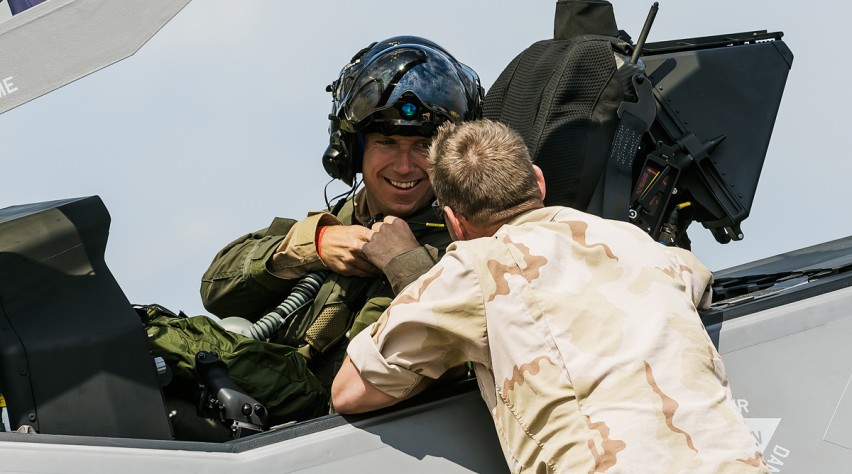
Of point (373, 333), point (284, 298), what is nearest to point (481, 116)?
point (284, 298)

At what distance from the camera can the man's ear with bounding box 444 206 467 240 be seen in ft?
7.94

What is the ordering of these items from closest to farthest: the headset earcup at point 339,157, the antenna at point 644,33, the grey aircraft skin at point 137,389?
the grey aircraft skin at point 137,389, the antenna at point 644,33, the headset earcup at point 339,157

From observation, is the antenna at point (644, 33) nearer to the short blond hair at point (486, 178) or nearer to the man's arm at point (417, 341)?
the short blond hair at point (486, 178)

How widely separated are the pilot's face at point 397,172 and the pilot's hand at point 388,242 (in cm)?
30

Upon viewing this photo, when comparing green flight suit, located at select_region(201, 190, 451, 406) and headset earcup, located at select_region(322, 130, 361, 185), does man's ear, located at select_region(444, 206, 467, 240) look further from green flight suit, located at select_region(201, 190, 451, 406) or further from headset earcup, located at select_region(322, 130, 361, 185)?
headset earcup, located at select_region(322, 130, 361, 185)

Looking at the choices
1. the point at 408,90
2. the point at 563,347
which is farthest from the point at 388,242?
the point at 563,347

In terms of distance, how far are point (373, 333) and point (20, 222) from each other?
688 mm

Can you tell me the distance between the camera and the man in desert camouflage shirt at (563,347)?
205 centimetres

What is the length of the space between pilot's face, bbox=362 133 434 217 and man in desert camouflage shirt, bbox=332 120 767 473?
0.89 metres

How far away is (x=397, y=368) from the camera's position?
221 cm

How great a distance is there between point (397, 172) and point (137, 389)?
3.85ft


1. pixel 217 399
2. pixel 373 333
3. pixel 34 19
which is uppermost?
pixel 34 19

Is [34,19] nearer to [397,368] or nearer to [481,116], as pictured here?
[397,368]

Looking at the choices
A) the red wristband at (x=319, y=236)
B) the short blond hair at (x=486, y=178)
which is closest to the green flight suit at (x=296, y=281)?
the red wristband at (x=319, y=236)
